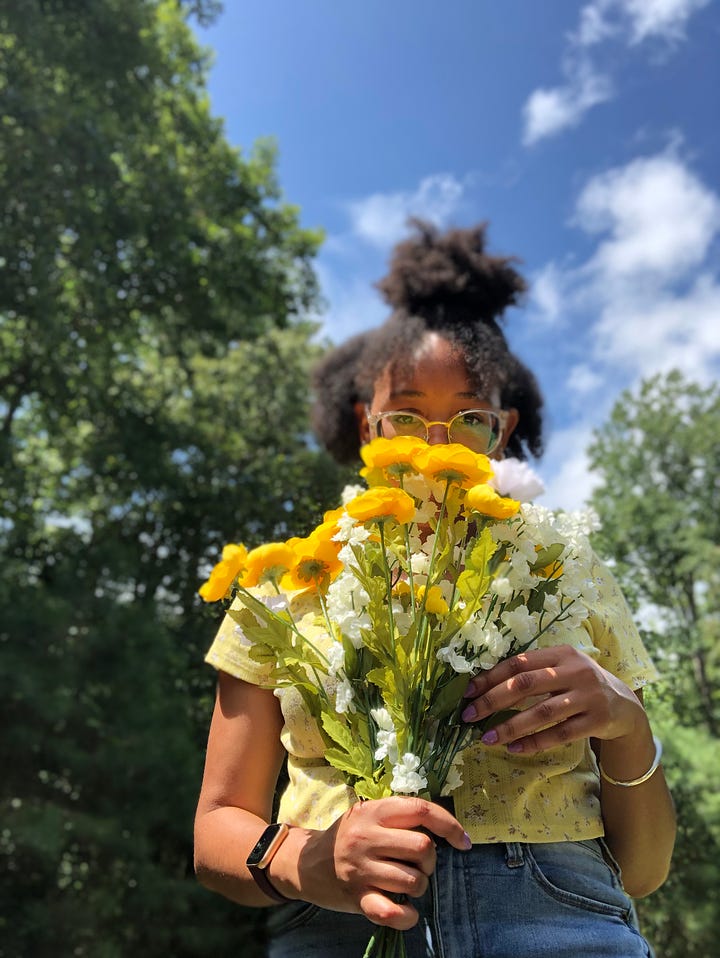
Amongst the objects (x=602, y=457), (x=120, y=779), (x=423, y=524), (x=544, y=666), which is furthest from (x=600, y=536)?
(x=602, y=457)

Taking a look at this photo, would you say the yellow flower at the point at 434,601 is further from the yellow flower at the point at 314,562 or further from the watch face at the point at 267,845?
the watch face at the point at 267,845

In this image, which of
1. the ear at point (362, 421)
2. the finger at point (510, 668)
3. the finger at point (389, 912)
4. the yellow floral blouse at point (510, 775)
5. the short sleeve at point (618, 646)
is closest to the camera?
the finger at point (389, 912)

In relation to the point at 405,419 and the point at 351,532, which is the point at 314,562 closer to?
the point at 351,532

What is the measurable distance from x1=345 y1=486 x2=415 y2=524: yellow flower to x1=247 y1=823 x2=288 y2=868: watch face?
1.54ft

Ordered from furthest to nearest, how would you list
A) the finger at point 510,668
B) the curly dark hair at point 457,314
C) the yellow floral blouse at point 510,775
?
the curly dark hair at point 457,314, the yellow floral blouse at point 510,775, the finger at point 510,668

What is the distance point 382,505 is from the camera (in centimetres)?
93

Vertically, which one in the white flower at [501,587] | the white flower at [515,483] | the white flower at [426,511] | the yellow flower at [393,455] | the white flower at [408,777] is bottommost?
the white flower at [408,777]

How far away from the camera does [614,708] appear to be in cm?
97

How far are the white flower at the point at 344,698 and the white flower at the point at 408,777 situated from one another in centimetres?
11

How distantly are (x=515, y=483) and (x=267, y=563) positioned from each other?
0.43 m

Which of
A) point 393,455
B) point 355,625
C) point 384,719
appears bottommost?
point 384,719

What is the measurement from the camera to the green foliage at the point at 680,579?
8.35 feet

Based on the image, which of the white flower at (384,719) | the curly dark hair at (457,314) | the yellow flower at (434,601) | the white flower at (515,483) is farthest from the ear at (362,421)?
the white flower at (384,719)

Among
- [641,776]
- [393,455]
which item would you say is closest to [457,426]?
[393,455]
